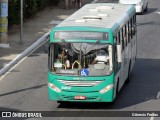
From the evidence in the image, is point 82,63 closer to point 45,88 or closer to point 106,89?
point 106,89

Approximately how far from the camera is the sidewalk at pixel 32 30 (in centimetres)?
2878

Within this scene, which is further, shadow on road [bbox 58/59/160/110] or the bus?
shadow on road [bbox 58/59/160/110]

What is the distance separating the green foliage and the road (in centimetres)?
421

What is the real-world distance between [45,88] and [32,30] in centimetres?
1180

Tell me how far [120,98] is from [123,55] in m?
1.56

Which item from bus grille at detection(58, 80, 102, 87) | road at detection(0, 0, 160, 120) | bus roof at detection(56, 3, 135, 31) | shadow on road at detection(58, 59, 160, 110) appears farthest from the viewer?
shadow on road at detection(58, 59, 160, 110)

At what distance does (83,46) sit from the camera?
1962 centimetres

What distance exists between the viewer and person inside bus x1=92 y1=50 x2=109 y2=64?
1964cm

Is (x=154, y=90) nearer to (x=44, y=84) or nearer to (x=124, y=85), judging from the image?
(x=124, y=85)

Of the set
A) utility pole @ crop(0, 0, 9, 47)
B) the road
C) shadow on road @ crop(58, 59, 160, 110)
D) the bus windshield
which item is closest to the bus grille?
the bus windshield

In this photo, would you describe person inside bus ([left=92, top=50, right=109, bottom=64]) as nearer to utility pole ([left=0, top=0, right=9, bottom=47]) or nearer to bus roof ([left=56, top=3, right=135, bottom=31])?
bus roof ([left=56, top=3, right=135, bottom=31])

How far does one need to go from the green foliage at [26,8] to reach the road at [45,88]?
4.21 metres

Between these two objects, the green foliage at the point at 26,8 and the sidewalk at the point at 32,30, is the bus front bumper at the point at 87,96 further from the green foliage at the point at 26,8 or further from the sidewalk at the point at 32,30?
the green foliage at the point at 26,8

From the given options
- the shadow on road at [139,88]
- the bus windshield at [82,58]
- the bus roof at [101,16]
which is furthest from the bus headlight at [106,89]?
the bus roof at [101,16]
